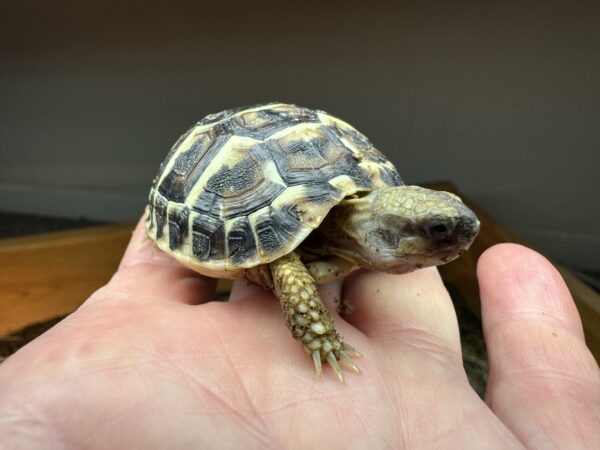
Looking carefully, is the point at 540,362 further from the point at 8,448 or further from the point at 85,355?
the point at 8,448

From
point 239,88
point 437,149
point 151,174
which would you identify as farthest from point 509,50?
point 151,174

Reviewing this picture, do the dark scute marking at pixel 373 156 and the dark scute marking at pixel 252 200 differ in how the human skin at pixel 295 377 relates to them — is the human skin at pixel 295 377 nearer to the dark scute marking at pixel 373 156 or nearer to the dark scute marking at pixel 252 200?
the dark scute marking at pixel 252 200

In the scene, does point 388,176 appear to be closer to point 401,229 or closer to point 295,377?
point 401,229

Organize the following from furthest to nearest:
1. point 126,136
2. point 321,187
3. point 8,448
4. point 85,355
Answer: point 126,136 < point 321,187 < point 85,355 < point 8,448

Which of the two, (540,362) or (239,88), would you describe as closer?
(540,362)

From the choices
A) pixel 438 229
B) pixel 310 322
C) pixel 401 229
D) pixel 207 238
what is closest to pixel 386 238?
pixel 401 229

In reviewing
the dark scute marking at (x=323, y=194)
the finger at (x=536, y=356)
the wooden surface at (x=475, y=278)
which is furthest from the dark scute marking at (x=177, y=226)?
the wooden surface at (x=475, y=278)

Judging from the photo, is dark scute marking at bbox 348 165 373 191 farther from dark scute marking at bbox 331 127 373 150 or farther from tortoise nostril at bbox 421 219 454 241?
tortoise nostril at bbox 421 219 454 241
